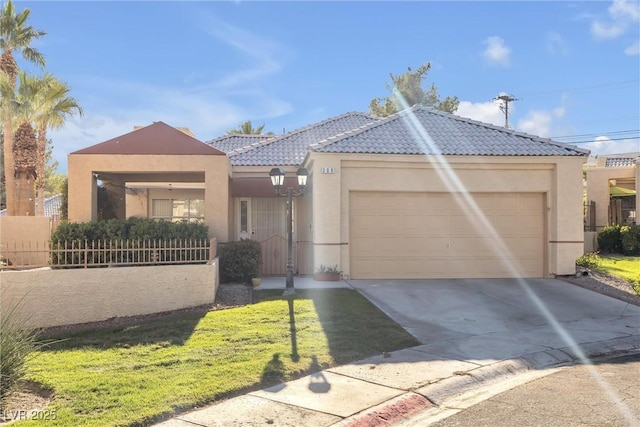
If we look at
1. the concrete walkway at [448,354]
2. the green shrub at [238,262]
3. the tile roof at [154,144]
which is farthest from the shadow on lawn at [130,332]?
the tile roof at [154,144]

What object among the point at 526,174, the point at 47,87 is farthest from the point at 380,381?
the point at 47,87

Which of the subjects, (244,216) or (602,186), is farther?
(602,186)

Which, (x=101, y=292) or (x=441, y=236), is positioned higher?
(x=441, y=236)

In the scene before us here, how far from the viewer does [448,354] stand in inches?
286

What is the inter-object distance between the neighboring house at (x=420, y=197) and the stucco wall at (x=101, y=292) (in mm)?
2874

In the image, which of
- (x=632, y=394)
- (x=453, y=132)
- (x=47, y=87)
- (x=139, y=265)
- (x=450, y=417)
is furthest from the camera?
(x=47, y=87)

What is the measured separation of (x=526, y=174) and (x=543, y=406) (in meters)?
10.0

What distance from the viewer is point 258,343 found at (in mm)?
7523

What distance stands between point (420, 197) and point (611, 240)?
11.7m

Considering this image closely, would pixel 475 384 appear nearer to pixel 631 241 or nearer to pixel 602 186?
pixel 631 241

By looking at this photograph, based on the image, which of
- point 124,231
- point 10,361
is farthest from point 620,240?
point 10,361

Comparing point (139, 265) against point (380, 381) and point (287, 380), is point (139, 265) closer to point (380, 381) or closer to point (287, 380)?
point (287, 380)

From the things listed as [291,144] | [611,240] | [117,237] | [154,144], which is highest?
[291,144]

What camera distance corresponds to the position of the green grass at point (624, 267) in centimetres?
1408
